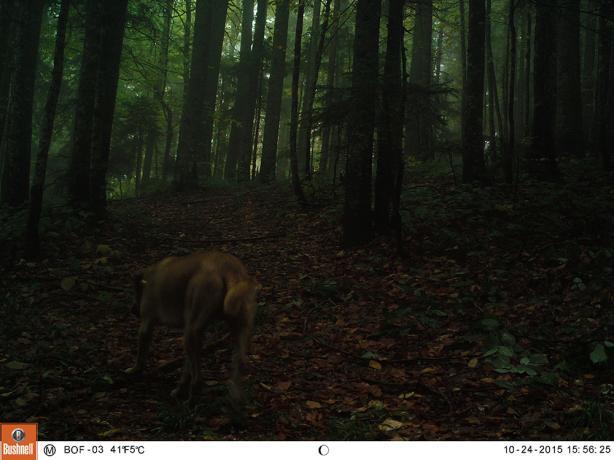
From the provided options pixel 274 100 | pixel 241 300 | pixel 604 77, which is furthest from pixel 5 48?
pixel 604 77

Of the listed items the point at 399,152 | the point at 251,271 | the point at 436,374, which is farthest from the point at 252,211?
the point at 436,374

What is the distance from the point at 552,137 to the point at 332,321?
8.63m

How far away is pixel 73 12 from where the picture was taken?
17359 mm

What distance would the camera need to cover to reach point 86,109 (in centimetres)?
1166

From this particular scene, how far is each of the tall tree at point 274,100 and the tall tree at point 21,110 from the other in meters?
10.9

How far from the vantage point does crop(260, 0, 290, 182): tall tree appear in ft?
72.5

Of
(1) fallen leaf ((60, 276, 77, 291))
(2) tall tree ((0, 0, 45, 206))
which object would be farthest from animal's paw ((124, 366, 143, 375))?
(2) tall tree ((0, 0, 45, 206))

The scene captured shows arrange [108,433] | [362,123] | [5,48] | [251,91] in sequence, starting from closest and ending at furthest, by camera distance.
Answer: [108,433] < [362,123] < [5,48] < [251,91]

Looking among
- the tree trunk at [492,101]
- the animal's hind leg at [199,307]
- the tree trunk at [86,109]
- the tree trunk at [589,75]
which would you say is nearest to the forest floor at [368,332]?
the animal's hind leg at [199,307]

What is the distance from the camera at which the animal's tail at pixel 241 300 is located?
420cm

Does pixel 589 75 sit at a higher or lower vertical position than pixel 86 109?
higher

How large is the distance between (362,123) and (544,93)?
556 cm

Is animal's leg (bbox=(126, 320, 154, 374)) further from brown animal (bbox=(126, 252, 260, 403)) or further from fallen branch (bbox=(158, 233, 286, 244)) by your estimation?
fallen branch (bbox=(158, 233, 286, 244))
